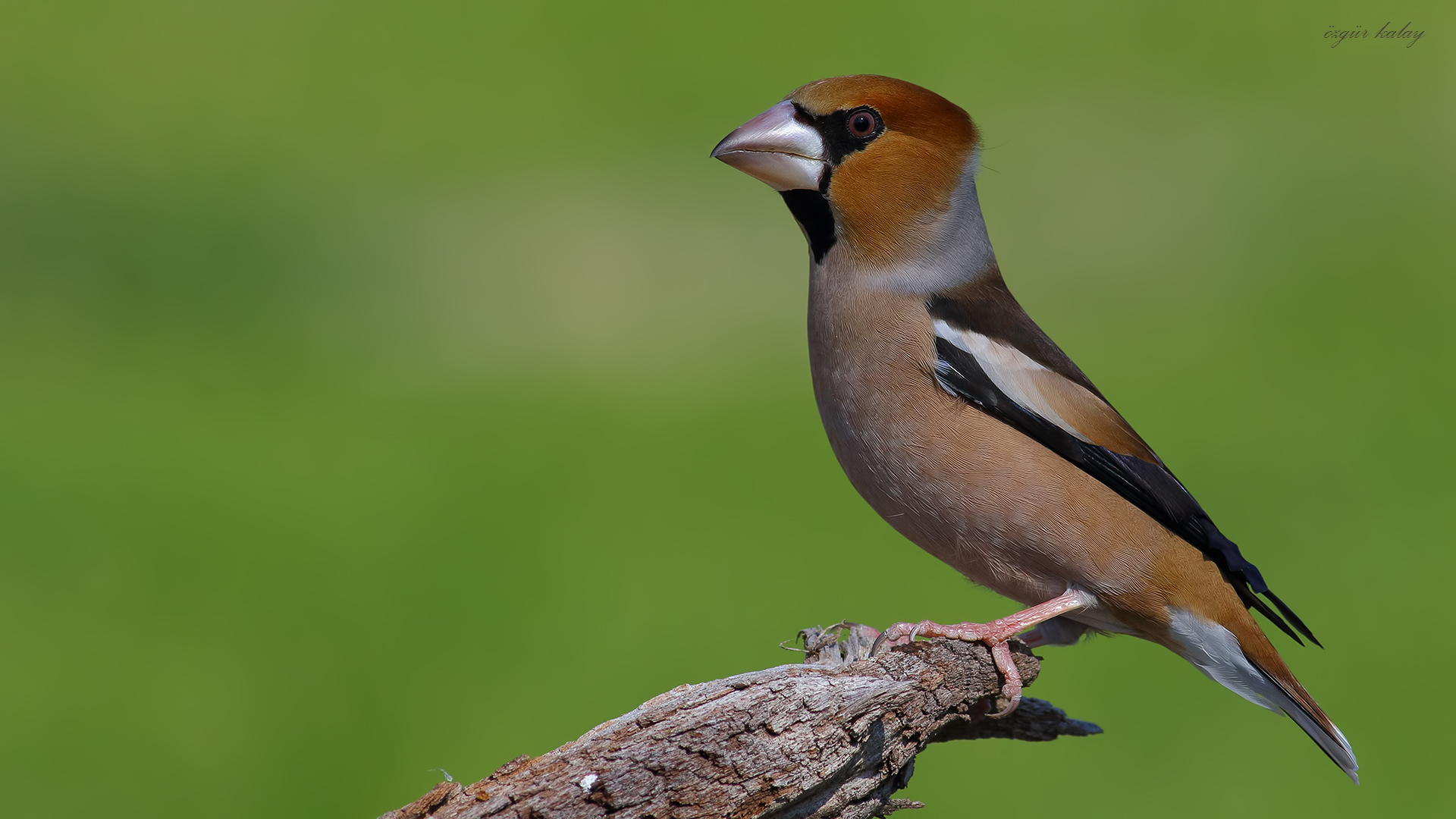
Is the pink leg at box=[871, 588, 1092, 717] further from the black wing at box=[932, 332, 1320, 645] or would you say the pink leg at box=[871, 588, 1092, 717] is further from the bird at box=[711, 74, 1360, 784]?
the black wing at box=[932, 332, 1320, 645]

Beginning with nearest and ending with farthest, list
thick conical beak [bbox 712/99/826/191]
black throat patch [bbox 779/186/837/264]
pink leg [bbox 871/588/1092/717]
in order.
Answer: pink leg [bbox 871/588/1092/717]
thick conical beak [bbox 712/99/826/191]
black throat patch [bbox 779/186/837/264]

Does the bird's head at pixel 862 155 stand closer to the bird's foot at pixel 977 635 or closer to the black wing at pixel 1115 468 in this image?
the black wing at pixel 1115 468

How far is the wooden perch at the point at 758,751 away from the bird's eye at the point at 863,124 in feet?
3.81

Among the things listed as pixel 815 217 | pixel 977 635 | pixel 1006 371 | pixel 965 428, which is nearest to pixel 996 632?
pixel 977 635

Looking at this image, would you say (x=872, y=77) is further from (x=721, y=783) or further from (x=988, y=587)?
(x=721, y=783)

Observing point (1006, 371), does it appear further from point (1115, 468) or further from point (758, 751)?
point (758, 751)

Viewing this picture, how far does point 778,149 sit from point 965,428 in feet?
2.49

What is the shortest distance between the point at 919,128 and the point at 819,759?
144 centimetres

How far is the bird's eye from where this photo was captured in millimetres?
2738

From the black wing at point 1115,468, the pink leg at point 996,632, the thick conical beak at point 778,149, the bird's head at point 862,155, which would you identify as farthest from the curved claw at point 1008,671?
the thick conical beak at point 778,149

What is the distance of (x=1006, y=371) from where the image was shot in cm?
269

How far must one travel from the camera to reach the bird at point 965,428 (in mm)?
2604

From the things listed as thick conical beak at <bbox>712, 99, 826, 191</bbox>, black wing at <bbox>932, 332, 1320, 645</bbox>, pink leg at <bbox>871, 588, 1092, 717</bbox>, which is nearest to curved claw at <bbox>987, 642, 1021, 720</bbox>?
pink leg at <bbox>871, 588, 1092, 717</bbox>

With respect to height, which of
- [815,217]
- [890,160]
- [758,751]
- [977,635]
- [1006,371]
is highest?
[890,160]
